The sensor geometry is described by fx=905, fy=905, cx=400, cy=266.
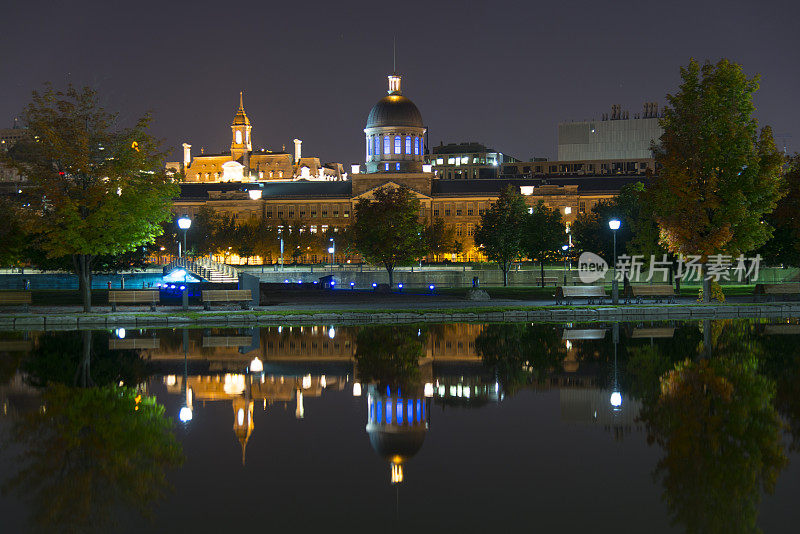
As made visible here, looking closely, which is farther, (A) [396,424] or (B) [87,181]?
(B) [87,181]

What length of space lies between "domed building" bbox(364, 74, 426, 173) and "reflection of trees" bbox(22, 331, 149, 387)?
11781 cm

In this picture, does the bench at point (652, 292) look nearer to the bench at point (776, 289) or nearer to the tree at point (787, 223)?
the bench at point (776, 289)

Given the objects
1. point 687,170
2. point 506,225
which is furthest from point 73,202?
point 506,225

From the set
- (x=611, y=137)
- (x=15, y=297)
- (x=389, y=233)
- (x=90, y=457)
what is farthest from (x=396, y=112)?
(x=90, y=457)

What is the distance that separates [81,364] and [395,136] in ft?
407

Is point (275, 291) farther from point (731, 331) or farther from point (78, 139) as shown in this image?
point (731, 331)

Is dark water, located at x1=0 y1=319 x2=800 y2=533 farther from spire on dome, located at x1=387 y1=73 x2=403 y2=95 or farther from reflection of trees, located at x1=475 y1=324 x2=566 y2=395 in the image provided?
spire on dome, located at x1=387 y1=73 x2=403 y2=95

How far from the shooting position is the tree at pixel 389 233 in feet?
195

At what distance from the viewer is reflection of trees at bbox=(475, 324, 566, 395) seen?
1709 centimetres

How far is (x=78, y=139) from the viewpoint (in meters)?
31.7

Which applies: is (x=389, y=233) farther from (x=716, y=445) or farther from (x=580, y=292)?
(x=716, y=445)

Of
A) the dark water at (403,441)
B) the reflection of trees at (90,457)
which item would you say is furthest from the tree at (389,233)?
the reflection of trees at (90,457)

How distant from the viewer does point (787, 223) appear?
4316 centimetres

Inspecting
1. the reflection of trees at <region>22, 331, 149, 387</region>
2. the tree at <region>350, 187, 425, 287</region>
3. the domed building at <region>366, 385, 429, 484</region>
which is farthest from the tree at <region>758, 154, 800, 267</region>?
the domed building at <region>366, 385, 429, 484</region>
